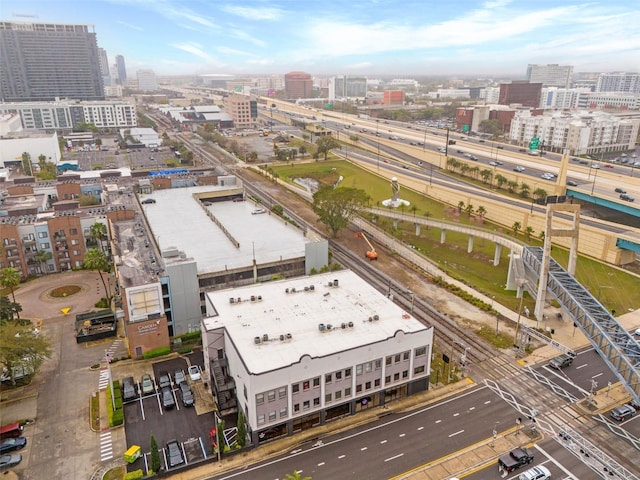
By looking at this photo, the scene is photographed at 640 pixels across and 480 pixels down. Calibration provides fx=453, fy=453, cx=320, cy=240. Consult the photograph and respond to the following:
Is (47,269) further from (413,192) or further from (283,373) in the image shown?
(413,192)

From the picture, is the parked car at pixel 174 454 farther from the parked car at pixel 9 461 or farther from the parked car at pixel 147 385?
the parked car at pixel 9 461

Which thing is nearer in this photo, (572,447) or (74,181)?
(572,447)

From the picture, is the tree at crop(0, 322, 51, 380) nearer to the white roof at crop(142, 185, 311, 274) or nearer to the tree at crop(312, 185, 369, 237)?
the white roof at crop(142, 185, 311, 274)

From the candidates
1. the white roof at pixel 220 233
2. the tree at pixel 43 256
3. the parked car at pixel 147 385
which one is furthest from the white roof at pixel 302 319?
the tree at pixel 43 256

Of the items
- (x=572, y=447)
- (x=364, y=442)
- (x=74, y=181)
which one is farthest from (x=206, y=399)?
(x=74, y=181)

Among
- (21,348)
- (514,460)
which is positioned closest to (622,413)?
(514,460)

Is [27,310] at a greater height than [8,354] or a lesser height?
lesser

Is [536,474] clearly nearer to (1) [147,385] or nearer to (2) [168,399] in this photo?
(2) [168,399]
